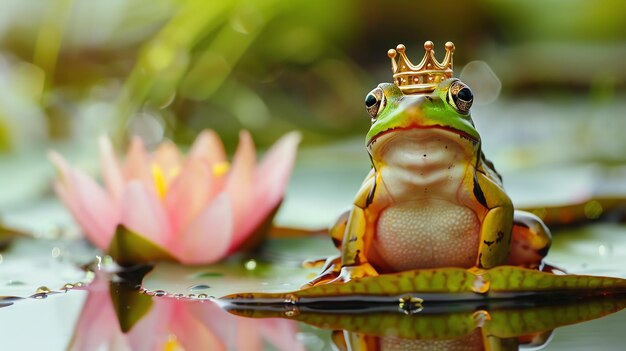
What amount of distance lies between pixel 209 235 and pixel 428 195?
0.18m

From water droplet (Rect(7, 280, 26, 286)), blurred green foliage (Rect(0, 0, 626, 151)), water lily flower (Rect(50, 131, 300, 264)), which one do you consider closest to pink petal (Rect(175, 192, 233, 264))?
water lily flower (Rect(50, 131, 300, 264))

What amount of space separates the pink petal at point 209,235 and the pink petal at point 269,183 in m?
0.04

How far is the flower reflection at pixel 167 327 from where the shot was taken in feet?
1.21

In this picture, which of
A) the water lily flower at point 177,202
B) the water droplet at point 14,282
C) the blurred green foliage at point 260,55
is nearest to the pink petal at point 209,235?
the water lily flower at point 177,202

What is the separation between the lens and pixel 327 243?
648mm

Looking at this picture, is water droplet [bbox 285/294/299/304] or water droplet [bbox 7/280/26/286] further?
water droplet [bbox 7/280/26/286]

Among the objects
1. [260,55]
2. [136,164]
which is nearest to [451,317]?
[136,164]

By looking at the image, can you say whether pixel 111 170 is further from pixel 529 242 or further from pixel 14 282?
pixel 529 242

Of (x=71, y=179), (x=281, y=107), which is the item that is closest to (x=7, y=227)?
(x=71, y=179)

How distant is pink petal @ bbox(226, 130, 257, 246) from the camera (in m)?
0.58

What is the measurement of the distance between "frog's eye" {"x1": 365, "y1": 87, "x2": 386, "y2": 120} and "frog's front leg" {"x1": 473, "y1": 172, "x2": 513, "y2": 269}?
7cm

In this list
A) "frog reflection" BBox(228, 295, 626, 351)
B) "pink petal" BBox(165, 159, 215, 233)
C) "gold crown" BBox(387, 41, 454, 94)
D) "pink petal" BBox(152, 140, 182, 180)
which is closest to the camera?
"frog reflection" BBox(228, 295, 626, 351)

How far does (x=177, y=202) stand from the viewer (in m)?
0.56

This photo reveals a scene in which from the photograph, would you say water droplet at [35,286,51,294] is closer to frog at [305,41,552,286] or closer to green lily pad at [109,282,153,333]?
green lily pad at [109,282,153,333]
